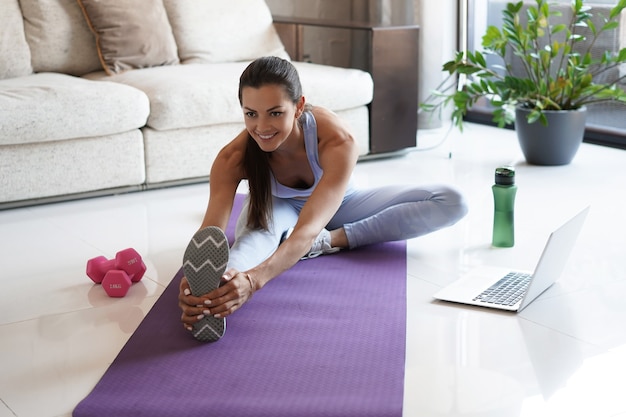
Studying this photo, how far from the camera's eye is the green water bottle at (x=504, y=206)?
2.78 m

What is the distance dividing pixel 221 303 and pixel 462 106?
223 centimetres

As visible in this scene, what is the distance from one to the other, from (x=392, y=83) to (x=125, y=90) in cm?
124

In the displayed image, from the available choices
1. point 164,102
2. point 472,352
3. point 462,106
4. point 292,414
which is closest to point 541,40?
point 462,106

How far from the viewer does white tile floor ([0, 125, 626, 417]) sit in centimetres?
187

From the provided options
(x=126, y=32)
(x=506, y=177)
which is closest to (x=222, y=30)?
(x=126, y=32)

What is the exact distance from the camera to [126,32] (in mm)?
4023

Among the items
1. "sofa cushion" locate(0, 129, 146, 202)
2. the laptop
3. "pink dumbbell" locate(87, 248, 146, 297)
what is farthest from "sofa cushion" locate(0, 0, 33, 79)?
the laptop

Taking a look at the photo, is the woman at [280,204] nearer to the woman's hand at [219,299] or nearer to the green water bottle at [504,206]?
the woman's hand at [219,299]

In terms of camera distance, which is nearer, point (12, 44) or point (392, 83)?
point (12, 44)

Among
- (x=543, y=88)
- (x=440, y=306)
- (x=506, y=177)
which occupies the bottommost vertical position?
(x=440, y=306)

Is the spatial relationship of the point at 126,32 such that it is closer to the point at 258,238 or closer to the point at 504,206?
the point at 258,238

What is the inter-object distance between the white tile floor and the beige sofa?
0.12 metres

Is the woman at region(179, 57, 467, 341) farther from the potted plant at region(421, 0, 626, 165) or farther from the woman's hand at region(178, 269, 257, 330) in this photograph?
the potted plant at region(421, 0, 626, 165)

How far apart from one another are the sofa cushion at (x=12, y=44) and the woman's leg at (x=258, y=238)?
1.64 meters
